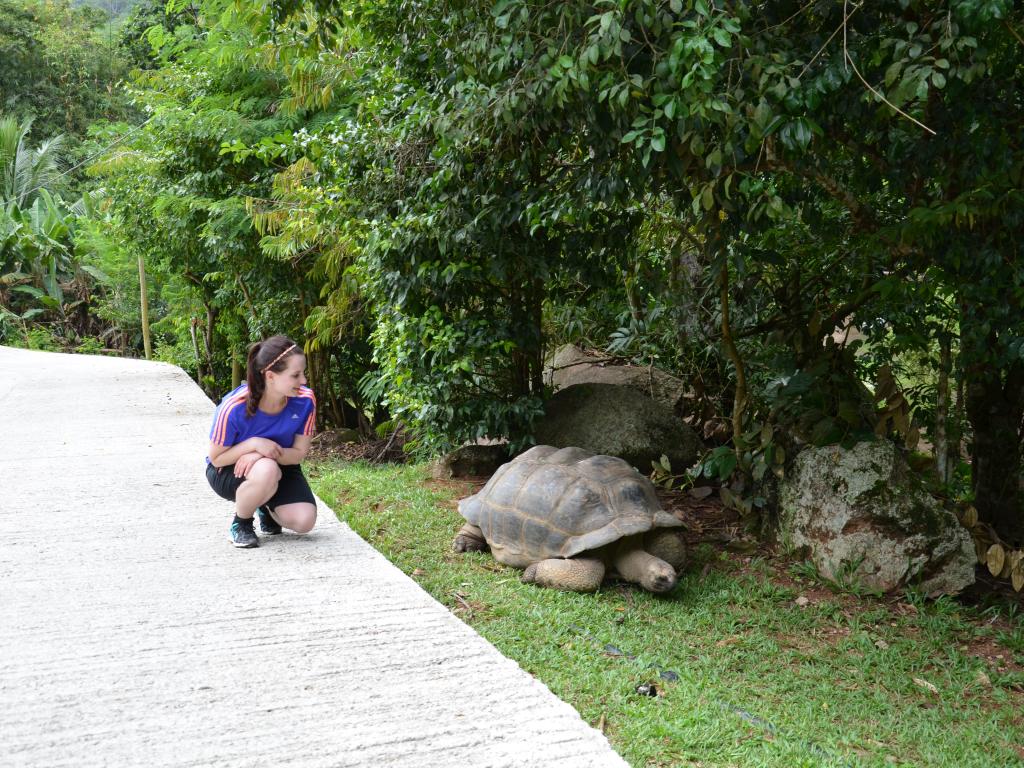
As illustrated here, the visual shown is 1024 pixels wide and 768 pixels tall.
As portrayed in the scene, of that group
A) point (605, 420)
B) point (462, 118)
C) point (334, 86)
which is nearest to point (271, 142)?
point (334, 86)

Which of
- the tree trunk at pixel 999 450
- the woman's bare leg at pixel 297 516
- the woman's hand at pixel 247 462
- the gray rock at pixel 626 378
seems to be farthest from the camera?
the gray rock at pixel 626 378

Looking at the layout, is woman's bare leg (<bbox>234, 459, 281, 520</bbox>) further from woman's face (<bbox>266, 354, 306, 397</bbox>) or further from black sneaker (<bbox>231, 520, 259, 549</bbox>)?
woman's face (<bbox>266, 354, 306, 397</bbox>)

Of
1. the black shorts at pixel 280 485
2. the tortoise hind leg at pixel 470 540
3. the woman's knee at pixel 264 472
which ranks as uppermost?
the woman's knee at pixel 264 472

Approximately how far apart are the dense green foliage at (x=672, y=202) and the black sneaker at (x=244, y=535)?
241cm

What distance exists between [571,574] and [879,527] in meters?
1.85

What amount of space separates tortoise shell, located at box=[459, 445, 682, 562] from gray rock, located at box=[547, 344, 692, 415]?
2.77m

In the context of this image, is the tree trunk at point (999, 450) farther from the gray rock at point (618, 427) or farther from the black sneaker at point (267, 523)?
the black sneaker at point (267, 523)

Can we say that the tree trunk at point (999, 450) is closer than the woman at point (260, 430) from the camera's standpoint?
No

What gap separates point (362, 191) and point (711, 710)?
15.8 ft

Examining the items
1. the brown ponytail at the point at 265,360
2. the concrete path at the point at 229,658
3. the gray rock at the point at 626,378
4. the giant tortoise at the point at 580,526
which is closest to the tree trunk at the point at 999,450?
the giant tortoise at the point at 580,526

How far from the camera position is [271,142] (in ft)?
27.0

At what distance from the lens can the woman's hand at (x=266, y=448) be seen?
14.1 ft

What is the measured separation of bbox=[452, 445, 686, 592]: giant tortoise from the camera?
4.85 meters

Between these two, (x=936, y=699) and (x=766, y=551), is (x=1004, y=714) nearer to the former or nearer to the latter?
(x=936, y=699)
